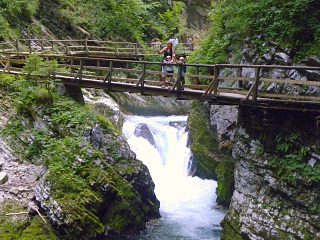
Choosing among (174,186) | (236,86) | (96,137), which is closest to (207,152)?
(174,186)

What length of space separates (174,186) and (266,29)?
30.4 ft

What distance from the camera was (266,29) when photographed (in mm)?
12266

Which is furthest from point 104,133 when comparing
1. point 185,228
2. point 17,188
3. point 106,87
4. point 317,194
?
point 317,194

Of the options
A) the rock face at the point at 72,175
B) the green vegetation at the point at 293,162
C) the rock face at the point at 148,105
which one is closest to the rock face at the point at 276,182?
the green vegetation at the point at 293,162

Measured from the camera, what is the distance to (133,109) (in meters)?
22.8

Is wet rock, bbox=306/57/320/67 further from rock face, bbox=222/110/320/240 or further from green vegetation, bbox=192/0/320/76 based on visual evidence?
rock face, bbox=222/110/320/240

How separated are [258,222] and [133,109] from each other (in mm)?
14029

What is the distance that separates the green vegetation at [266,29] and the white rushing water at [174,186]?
18.4ft

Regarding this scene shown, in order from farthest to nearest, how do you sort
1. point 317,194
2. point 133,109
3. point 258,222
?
point 133,109, point 258,222, point 317,194

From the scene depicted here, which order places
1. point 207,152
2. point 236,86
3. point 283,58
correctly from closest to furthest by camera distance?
point 283,58 < point 236,86 < point 207,152

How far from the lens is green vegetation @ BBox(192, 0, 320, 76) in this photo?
11.1 metres

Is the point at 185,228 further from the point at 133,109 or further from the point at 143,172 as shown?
the point at 133,109

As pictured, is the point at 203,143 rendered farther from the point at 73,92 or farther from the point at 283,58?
the point at 283,58

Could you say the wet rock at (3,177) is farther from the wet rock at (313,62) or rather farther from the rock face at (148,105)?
the rock face at (148,105)
